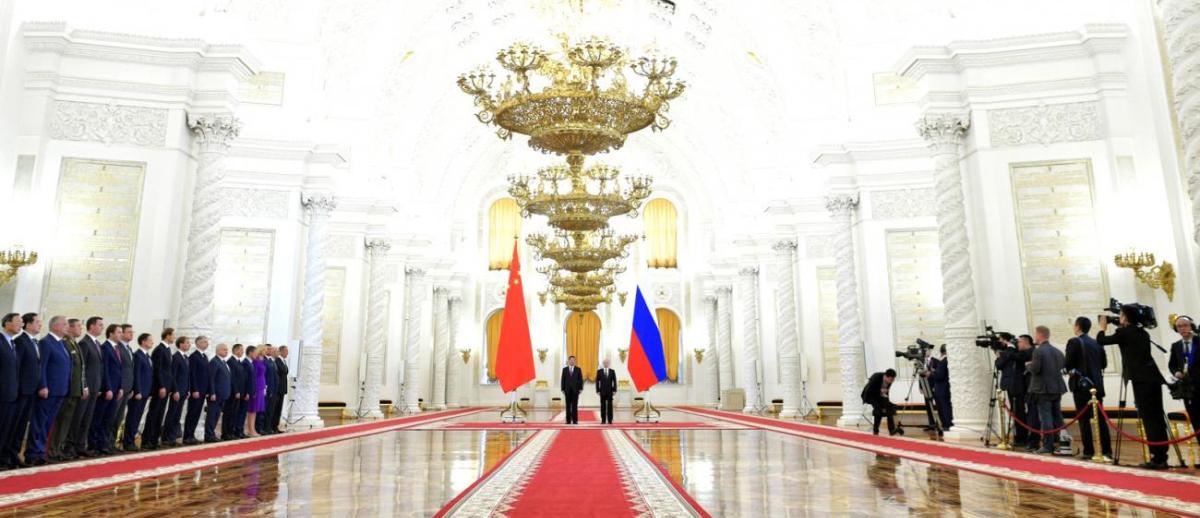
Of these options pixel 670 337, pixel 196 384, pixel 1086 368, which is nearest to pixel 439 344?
pixel 670 337

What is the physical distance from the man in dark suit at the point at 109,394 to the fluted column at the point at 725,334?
17.4m

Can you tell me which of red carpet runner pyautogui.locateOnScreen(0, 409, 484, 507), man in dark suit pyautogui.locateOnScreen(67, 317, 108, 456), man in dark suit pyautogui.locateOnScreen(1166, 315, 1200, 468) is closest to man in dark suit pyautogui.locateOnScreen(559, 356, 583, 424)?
red carpet runner pyautogui.locateOnScreen(0, 409, 484, 507)

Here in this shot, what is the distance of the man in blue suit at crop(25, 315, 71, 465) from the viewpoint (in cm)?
552

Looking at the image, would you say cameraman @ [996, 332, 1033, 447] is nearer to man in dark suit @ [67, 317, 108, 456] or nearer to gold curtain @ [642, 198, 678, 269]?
man in dark suit @ [67, 317, 108, 456]

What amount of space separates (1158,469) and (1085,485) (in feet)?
4.61

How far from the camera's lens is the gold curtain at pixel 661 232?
87.5 feet

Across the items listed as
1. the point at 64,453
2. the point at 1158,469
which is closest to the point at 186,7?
the point at 64,453

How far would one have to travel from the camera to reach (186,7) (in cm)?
962

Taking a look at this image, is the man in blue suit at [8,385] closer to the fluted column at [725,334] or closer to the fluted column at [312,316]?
the fluted column at [312,316]

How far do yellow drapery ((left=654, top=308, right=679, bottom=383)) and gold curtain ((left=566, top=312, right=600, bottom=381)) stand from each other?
2275mm

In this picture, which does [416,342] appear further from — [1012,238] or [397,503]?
[397,503]

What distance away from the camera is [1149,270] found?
7844 mm

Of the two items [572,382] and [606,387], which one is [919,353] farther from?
[572,382]

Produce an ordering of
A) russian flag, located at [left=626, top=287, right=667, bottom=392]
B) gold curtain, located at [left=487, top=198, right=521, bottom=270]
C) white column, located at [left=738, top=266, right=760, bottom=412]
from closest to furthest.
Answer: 1. russian flag, located at [left=626, top=287, right=667, bottom=392]
2. white column, located at [left=738, top=266, right=760, bottom=412]
3. gold curtain, located at [left=487, top=198, right=521, bottom=270]
